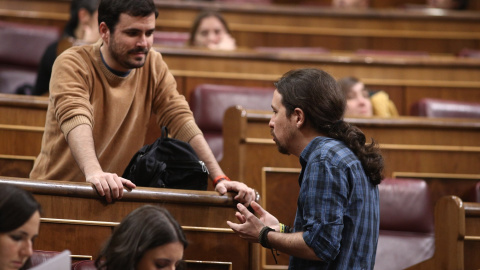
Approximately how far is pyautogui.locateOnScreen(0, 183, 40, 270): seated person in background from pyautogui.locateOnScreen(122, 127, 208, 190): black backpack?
0.22 m

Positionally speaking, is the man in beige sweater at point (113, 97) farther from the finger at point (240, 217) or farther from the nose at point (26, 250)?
the nose at point (26, 250)

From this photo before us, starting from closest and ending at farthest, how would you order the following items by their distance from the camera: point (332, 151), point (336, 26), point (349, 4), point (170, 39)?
point (332, 151), point (170, 39), point (336, 26), point (349, 4)

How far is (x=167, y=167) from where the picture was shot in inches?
32.6

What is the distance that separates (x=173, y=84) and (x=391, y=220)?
379 millimetres

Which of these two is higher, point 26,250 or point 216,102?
point 216,102

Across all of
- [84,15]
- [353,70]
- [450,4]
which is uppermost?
[450,4]

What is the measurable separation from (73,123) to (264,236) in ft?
0.82

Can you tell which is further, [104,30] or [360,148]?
[104,30]

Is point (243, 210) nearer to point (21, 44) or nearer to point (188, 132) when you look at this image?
point (188, 132)

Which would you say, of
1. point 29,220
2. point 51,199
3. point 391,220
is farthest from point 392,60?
point 29,220

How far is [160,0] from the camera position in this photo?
1.83m

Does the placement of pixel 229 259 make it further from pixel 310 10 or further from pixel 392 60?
pixel 310 10

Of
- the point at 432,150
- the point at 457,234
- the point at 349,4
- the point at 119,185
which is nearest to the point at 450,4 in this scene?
the point at 349,4

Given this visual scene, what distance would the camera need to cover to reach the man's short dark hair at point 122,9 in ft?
2.82
